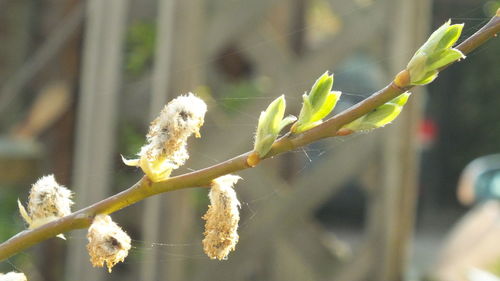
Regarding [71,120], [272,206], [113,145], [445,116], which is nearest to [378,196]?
[272,206]

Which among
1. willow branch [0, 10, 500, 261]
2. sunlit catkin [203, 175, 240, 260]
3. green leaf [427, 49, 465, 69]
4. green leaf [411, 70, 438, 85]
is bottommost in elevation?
sunlit catkin [203, 175, 240, 260]

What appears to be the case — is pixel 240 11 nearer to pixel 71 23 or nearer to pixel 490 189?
pixel 71 23

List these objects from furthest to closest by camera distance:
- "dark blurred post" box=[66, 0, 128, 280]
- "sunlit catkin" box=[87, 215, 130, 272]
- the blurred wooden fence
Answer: "dark blurred post" box=[66, 0, 128, 280] < the blurred wooden fence < "sunlit catkin" box=[87, 215, 130, 272]

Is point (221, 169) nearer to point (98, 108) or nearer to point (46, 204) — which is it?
point (46, 204)

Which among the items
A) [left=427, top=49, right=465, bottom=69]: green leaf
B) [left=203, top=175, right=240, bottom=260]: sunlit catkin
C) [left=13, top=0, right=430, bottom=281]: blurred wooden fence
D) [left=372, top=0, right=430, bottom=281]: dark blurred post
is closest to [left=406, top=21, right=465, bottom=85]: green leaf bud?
[left=427, top=49, right=465, bottom=69]: green leaf

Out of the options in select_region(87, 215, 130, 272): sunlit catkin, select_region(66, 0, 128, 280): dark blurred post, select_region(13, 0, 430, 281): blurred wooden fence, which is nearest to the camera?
select_region(87, 215, 130, 272): sunlit catkin

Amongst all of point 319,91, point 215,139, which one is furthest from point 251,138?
point 319,91

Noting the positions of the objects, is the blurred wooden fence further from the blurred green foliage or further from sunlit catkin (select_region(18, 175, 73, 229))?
sunlit catkin (select_region(18, 175, 73, 229))

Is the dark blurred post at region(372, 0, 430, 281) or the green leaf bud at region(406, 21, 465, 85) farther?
the dark blurred post at region(372, 0, 430, 281)
